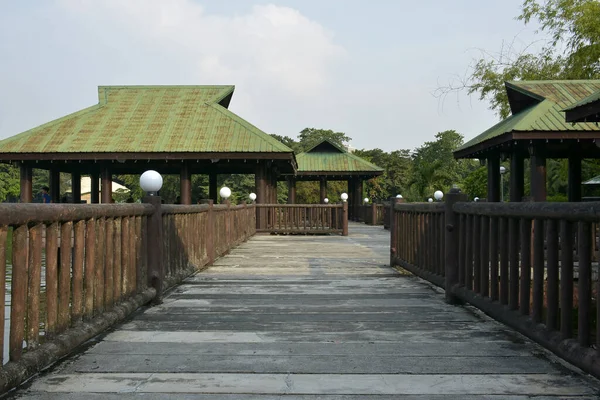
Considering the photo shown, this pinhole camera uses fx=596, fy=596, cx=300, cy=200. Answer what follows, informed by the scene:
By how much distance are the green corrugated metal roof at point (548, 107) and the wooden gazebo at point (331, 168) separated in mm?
15241

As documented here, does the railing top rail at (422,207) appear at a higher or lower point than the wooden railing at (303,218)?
higher

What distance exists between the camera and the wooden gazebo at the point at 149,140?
19.5 metres

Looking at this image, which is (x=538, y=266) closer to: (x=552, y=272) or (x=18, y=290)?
(x=552, y=272)

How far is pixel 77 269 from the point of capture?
11.6ft

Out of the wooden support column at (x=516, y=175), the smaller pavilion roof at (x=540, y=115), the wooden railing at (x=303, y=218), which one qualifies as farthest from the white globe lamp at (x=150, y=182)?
the wooden railing at (x=303, y=218)

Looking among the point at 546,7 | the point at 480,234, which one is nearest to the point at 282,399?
the point at 480,234

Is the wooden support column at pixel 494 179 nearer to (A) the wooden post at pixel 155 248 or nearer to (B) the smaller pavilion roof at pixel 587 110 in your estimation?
(B) the smaller pavilion roof at pixel 587 110

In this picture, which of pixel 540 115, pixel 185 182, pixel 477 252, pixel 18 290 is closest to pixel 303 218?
pixel 185 182

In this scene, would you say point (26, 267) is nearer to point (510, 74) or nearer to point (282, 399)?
point (282, 399)

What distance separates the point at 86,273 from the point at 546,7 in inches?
1079

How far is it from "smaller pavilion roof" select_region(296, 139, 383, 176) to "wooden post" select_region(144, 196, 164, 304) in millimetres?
28059

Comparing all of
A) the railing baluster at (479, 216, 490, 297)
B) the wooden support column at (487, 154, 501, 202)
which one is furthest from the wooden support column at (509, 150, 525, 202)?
the railing baluster at (479, 216, 490, 297)

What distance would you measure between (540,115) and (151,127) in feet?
42.2

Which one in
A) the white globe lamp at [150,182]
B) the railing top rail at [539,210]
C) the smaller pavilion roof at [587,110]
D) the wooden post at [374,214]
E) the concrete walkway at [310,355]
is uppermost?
the smaller pavilion roof at [587,110]
